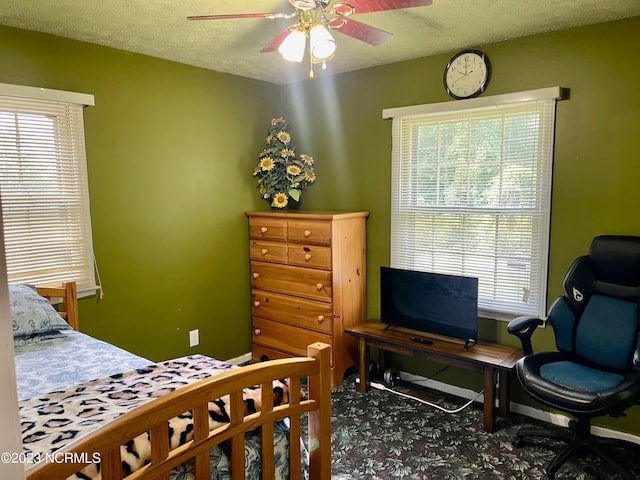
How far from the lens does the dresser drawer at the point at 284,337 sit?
3.52 meters

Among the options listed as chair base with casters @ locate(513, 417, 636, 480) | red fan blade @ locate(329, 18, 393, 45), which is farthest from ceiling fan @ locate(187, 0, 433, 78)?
chair base with casters @ locate(513, 417, 636, 480)

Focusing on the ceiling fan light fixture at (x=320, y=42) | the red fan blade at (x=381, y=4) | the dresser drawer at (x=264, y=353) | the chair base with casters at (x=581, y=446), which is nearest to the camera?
the red fan blade at (x=381, y=4)

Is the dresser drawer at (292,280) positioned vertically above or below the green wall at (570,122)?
below

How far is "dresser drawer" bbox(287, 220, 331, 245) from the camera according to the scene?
333cm

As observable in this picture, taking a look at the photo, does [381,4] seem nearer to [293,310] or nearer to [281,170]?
[281,170]

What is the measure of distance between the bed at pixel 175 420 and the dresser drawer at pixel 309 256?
155cm

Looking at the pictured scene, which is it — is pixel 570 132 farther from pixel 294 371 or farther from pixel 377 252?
pixel 294 371

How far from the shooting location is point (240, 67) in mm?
3506

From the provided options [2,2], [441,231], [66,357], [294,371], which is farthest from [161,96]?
[294,371]

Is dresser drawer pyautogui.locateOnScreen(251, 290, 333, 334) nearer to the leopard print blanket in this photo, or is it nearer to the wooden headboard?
the wooden headboard

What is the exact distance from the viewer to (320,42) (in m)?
2.03

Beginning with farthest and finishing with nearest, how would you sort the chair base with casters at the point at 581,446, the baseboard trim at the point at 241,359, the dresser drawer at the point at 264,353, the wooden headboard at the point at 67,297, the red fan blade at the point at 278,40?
the baseboard trim at the point at 241,359, the dresser drawer at the point at 264,353, the wooden headboard at the point at 67,297, the chair base with casters at the point at 581,446, the red fan blade at the point at 278,40

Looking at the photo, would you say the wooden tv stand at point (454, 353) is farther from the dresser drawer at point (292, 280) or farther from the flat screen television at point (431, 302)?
the dresser drawer at point (292, 280)

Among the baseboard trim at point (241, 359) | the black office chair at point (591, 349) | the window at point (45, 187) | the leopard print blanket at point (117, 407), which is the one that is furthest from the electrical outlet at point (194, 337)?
the black office chair at point (591, 349)
